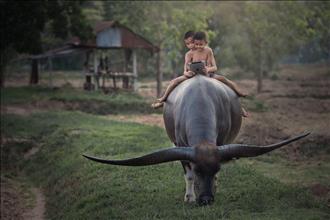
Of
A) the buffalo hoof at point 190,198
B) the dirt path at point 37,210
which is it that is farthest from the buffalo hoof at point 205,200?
the dirt path at point 37,210

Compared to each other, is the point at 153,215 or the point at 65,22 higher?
the point at 65,22

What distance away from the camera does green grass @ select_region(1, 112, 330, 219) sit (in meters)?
7.39

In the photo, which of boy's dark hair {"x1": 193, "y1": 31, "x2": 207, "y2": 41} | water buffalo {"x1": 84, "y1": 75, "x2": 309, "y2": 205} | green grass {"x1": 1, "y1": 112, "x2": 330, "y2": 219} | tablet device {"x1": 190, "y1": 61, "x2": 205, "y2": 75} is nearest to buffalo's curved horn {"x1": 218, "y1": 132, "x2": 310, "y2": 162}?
water buffalo {"x1": 84, "y1": 75, "x2": 309, "y2": 205}

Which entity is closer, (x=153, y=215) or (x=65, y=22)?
(x=153, y=215)

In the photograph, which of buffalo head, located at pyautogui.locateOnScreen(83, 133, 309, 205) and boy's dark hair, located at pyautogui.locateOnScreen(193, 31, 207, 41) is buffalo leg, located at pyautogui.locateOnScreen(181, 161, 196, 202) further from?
boy's dark hair, located at pyautogui.locateOnScreen(193, 31, 207, 41)

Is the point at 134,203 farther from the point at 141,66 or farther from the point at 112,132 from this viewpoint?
the point at 141,66

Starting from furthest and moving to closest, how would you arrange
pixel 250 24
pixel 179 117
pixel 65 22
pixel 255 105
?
1. pixel 250 24
2. pixel 255 105
3. pixel 65 22
4. pixel 179 117

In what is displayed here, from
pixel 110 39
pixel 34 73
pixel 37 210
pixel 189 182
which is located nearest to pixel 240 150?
pixel 189 182

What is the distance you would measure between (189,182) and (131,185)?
2.11 metres

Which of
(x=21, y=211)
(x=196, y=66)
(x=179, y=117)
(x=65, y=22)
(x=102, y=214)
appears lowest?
(x=21, y=211)

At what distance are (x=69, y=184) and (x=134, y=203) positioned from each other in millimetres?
3180

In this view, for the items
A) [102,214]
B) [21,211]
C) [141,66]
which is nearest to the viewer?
[102,214]

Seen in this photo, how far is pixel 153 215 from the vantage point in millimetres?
7445

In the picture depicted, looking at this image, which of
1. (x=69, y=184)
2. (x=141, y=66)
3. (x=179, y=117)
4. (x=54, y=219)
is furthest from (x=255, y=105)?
(x=141, y=66)
